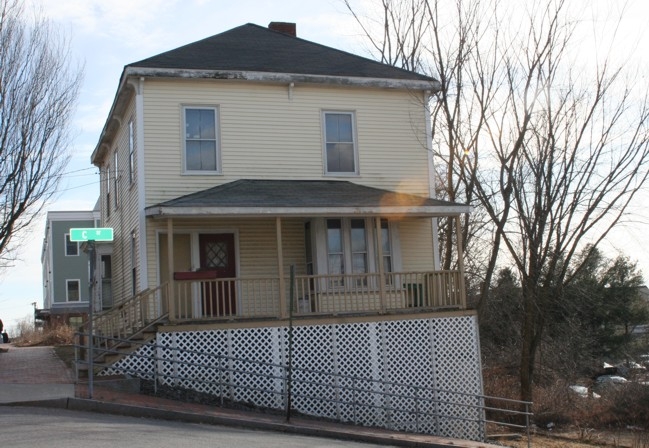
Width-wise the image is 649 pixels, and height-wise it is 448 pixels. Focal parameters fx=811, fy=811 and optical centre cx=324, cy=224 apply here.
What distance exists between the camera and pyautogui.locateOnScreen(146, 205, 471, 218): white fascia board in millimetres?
15961

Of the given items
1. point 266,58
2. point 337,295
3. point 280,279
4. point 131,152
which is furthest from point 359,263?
point 131,152

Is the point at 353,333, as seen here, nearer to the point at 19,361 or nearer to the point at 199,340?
the point at 199,340

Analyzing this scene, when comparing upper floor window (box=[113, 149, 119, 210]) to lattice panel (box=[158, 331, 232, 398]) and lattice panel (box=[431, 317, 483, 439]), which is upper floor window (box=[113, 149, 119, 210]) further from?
lattice panel (box=[431, 317, 483, 439])

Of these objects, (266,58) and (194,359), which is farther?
(266,58)

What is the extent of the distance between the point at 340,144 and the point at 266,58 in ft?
9.15

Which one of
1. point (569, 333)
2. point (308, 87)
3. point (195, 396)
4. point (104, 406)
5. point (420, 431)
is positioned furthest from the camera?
point (569, 333)

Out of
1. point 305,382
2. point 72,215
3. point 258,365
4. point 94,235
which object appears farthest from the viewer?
point 72,215

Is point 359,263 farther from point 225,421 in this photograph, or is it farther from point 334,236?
point 225,421

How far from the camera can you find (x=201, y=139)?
1841 centimetres

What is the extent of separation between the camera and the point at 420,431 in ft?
55.5

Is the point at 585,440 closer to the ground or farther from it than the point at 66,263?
closer to the ground

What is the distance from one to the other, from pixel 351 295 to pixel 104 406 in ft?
19.7

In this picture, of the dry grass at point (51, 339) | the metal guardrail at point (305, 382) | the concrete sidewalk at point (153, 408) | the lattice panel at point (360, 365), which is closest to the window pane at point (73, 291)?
the dry grass at point (51, 339)

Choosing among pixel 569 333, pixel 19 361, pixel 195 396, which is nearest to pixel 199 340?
pixel 195 396
